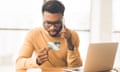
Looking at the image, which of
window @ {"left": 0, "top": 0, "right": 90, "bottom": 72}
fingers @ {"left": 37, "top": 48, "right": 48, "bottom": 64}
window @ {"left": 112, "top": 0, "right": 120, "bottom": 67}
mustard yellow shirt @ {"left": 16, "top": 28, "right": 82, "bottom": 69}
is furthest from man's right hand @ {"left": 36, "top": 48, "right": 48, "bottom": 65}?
window @ {"left": 112, "top": 0, "right": 120, "bottom": 67}

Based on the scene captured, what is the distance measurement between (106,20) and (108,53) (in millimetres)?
1549

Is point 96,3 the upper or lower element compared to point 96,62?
upper

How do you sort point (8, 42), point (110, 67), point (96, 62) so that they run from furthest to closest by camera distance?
point (8, 42), point (110, 67), point (96, 62)

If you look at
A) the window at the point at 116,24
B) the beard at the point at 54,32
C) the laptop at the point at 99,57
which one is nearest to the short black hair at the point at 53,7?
the beard at the point at 54,32

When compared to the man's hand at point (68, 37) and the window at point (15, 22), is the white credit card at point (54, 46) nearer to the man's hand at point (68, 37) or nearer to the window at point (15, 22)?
the man's hand at point (68, 37)

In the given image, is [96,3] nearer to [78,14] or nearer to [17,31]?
[78,14]

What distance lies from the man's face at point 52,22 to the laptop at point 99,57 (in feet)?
2.30

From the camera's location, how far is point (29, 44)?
2.44 meters

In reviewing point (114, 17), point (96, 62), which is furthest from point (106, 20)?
point (96, 62)

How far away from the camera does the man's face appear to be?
2.49 metres

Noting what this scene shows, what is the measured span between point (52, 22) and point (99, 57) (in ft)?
2.50

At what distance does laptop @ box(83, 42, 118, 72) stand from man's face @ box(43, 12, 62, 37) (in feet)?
2.30

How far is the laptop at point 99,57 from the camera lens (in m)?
1.92

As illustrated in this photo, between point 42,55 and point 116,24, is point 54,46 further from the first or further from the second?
point 116,24
